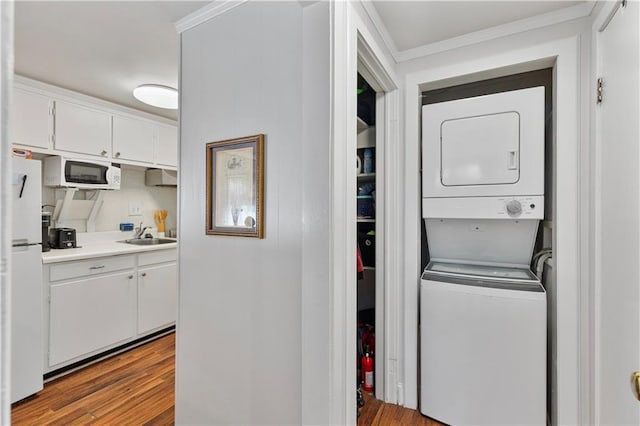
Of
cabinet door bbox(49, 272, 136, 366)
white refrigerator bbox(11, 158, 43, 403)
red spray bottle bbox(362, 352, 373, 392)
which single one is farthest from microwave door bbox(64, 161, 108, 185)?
red spray bottle bbox(362, 352, 373, 392)

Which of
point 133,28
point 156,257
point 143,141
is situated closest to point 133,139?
point 143,141

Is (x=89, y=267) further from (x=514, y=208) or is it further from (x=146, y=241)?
(x=514, y=208)

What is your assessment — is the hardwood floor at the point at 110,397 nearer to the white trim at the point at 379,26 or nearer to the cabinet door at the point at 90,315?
the cabinet door at the point at 90,315

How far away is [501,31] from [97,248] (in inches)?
139

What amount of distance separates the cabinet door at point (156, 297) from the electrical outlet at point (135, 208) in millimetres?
880

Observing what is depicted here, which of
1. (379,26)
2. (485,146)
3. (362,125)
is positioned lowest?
(485,146)

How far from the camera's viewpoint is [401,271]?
204 cm

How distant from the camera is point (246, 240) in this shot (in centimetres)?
149

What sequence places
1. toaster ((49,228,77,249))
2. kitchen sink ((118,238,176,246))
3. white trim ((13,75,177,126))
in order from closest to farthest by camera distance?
1. white trim ((13,75,177,126))
2. toaster ((49,228,77,249))
3. kitchen sink ((118,238,176,246))

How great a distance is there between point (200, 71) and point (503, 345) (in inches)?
87.6

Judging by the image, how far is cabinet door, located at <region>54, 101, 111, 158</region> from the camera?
2574mm

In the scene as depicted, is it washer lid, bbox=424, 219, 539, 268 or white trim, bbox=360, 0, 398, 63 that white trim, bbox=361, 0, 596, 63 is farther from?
washer lid, bbox=424, 219, 539, 268

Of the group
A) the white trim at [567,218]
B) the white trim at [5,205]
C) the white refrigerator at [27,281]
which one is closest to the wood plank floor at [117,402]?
the white refrigerator at [27,281]

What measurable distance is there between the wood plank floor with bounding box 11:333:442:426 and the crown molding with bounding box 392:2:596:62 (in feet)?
7.51
